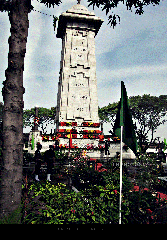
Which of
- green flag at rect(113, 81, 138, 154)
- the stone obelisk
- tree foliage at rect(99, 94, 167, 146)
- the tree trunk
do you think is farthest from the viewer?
tree foliage at rect(99, 94, 167, 146)

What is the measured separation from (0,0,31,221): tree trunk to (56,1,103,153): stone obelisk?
41.9 ft

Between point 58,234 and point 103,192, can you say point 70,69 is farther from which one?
point 58,234

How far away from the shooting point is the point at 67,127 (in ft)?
57.2

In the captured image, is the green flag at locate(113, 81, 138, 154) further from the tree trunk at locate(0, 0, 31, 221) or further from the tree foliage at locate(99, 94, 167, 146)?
the tree foliage at locate(99, 94, 167, 146)

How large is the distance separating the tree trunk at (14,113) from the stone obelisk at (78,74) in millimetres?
12785

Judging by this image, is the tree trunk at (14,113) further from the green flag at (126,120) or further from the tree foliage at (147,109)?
the tree foliage at (147,109)

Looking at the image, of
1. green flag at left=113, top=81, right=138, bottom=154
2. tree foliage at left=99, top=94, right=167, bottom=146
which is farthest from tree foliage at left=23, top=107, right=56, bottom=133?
green flag at left=113, top=81, right=138, bottom=154

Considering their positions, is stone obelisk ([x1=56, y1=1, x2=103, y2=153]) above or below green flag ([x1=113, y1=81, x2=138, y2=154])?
above

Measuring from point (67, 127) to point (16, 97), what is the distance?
43.0ft

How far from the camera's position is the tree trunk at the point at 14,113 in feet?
13.5

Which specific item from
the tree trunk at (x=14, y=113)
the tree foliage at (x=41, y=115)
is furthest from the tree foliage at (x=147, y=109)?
the tree trunk at (x=14, y=113)

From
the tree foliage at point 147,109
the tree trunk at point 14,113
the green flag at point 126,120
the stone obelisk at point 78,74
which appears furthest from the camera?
the tree foliage at point 147,109

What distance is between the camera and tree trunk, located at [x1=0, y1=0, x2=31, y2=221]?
412 cm

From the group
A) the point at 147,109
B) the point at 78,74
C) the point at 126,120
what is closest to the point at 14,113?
the point at 126,120
